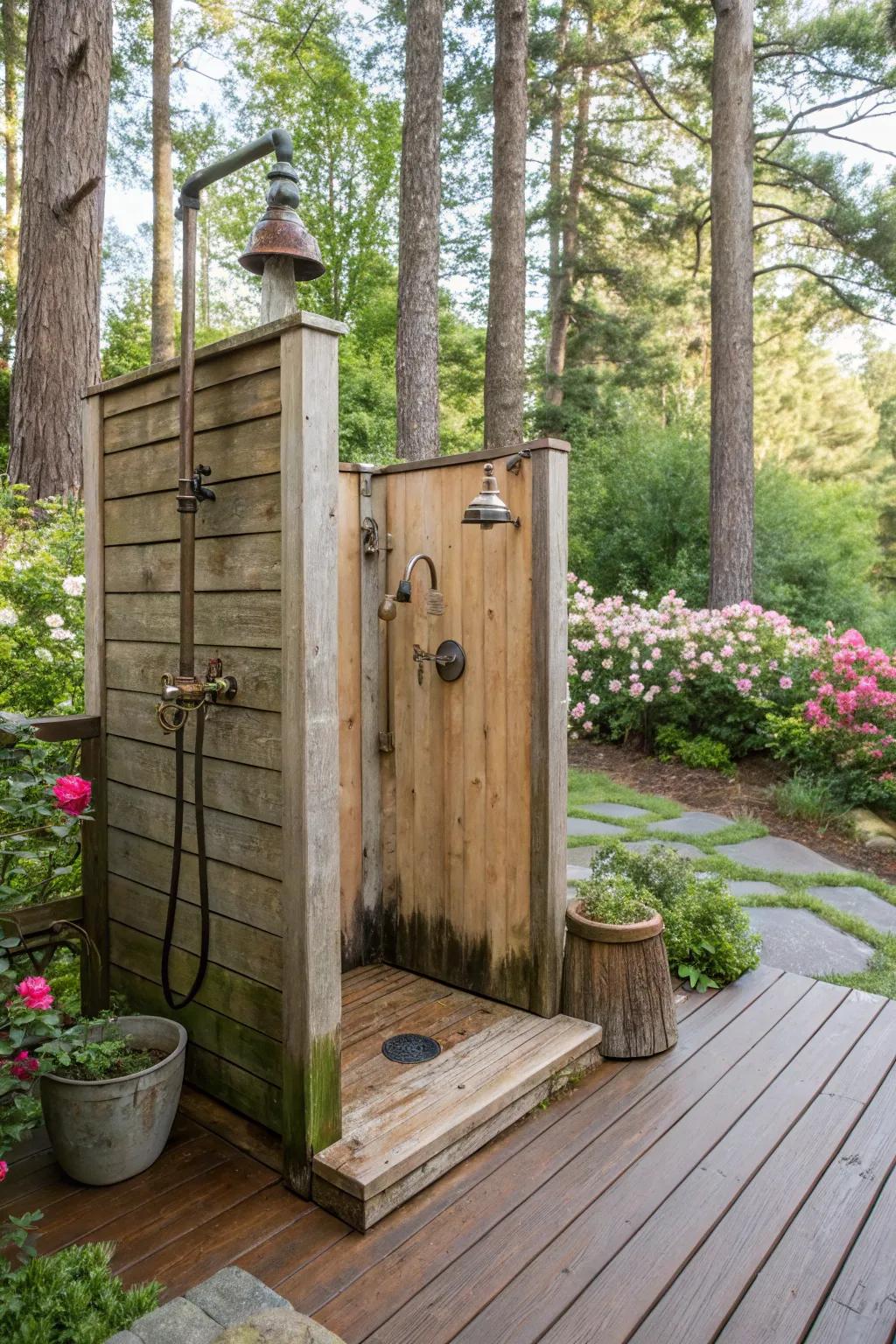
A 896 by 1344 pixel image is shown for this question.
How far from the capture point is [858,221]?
9078mm

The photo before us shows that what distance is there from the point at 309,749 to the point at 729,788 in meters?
4.09

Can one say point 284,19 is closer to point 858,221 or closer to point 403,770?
point 858,221

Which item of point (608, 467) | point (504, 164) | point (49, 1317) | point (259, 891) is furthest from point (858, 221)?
point (49, 1317)

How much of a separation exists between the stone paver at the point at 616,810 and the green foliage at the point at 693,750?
2.97 feet

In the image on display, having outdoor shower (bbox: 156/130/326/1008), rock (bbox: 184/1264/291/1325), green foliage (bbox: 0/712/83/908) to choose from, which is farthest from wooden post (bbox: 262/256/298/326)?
rock (bbox: 184/1264/291/1325)

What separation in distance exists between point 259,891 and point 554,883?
2.95 ft

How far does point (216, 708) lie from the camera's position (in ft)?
6.68

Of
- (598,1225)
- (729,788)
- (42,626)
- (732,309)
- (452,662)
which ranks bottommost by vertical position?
(598,1225)

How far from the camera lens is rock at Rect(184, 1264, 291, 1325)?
1.46 meters

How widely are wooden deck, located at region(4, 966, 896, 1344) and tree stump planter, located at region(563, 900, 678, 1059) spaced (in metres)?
0.13

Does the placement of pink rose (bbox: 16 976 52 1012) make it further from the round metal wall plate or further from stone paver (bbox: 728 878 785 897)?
stone paver (bbox: 728 878 785 897)

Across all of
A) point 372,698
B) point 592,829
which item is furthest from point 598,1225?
point 592,829

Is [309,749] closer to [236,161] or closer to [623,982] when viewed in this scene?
[623,982]

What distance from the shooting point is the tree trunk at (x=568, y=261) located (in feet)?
39.3
